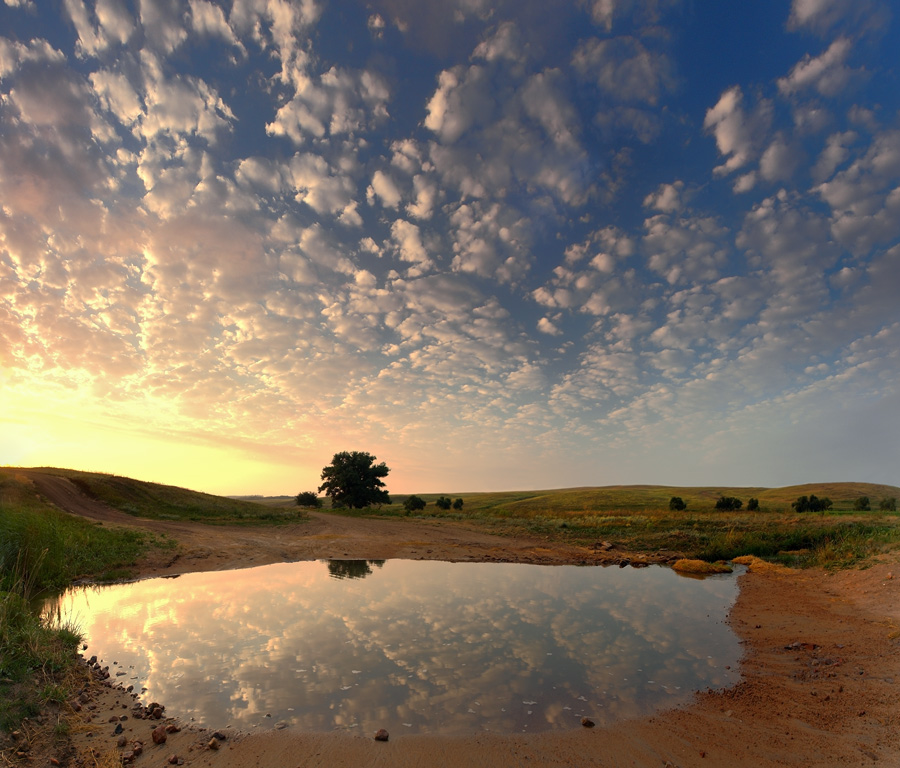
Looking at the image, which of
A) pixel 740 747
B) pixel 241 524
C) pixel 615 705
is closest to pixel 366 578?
pixel 615 705

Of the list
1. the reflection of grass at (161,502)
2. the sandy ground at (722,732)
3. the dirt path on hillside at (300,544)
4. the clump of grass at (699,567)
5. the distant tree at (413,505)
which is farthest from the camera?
the distant tree at (413,505)

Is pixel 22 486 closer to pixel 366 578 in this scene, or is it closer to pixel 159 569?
pixel 159 569

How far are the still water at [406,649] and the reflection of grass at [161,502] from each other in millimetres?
21167

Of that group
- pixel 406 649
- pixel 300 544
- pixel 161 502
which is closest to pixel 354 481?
pixel 161 502

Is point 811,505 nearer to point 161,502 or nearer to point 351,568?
point 351,568

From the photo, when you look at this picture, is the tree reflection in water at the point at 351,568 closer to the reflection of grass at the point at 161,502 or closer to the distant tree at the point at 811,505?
the reflection of grass at the point at 161,502

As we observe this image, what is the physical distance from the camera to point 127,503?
35.2 meters

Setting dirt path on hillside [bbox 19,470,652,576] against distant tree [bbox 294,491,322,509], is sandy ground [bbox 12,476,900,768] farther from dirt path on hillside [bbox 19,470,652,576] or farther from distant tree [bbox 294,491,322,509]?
distant tree [bbox 294,491,322,509]

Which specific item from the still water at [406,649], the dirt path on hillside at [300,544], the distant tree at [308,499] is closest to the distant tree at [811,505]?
the dirt path on hillside at [300,544]

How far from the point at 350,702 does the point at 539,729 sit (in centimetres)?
328

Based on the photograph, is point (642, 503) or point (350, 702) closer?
point (350, 702)

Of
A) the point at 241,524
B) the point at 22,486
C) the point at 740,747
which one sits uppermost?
the point at 22,486

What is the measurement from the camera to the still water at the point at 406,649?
7.63 meters

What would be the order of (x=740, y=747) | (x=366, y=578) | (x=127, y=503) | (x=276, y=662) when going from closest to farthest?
(x=740, y=747)
(x=276, y=662)
(x=366, y=578)
(x=127, y=503)
